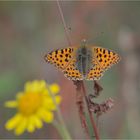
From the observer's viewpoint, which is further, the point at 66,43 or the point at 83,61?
the point at 66,43

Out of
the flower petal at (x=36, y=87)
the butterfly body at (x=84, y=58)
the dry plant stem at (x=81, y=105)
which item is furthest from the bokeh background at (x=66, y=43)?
the dry plant stem at (x=81, y=105)

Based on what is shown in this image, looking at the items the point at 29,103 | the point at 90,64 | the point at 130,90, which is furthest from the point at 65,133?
the point at 130,90

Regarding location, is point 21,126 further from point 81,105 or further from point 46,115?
point 81,105

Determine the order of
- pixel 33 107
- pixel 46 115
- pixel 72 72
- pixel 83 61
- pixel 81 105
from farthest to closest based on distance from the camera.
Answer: pixel 33 107, pixel 46 115, pixel 83 61, pixel 72 72, pixel 81 105

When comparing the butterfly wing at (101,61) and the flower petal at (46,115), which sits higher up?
the butterfly wing at (101,61)

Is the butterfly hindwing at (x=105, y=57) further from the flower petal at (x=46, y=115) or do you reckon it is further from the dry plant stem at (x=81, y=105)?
the flower petal at (x=46, y=115)

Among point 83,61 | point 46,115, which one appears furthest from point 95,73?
point 46,115

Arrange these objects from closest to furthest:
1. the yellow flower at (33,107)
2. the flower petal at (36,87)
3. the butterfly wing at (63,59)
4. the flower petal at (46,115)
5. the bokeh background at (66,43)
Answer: the butterfly wing at (63,59) < the flower petal at (46,115) < the yellow flower at (33,107) < the flower petal at (36,87) < the bokeh background at (66,43)
